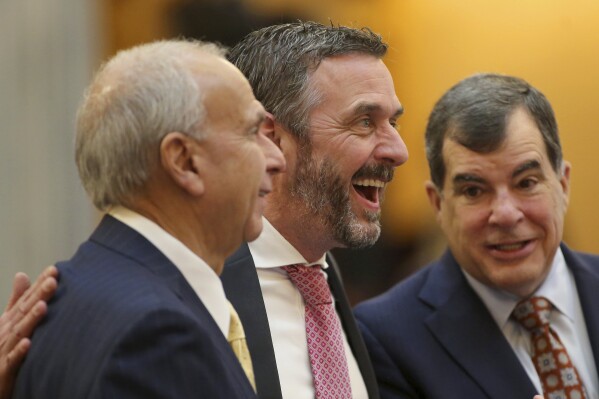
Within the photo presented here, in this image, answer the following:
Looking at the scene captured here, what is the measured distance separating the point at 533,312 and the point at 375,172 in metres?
0.61

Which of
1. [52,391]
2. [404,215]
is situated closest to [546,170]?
[52,391]

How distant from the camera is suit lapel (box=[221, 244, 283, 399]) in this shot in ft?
8.08

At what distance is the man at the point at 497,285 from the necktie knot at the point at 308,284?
1.18ft

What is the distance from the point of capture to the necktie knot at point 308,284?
107 inches

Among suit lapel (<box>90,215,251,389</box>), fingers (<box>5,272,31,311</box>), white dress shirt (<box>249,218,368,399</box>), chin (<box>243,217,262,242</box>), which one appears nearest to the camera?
suit lapel (<box>90,215,251,389</box>)

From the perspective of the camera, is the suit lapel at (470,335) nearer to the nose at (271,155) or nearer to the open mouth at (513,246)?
the open mouth at (513,246)

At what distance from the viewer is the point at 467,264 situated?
3.07 metres

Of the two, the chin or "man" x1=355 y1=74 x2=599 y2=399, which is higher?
the chin

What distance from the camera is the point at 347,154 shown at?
274cm

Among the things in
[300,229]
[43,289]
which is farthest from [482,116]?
[43,289]

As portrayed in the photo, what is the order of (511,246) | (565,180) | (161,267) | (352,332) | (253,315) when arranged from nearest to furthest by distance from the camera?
(161,267) → (253,315) → (352,332) → (511,246) → (565,180)

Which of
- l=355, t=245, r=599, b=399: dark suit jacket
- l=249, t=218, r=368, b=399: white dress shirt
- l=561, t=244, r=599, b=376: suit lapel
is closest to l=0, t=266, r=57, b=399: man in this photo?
l=249, t=218, r=368, b=399: white dress shirt

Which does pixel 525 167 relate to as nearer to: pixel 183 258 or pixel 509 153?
pixel 509 153

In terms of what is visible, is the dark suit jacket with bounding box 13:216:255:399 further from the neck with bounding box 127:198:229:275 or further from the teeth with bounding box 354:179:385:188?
the teeth with bounding box 354:179:385:188
